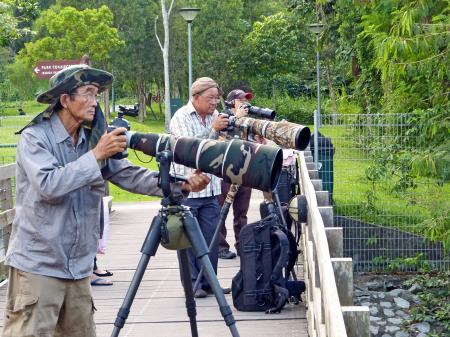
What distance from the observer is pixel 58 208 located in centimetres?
397

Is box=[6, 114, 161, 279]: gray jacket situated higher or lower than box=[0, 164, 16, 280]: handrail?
higher

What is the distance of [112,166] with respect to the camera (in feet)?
14.0

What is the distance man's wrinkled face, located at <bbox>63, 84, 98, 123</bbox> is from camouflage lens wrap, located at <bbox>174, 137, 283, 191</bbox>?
51cm

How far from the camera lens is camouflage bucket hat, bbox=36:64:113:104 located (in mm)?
3973

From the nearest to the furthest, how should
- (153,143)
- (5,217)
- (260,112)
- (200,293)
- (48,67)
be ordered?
(153,143)
(260,112)
(200,293)
(5,217)
(48,67)

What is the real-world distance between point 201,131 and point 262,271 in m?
1.14

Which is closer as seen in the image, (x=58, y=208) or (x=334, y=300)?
(x=334, y=300)

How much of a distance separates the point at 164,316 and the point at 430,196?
5.84 meters

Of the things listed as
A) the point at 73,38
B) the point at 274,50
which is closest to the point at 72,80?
the point at 73,38

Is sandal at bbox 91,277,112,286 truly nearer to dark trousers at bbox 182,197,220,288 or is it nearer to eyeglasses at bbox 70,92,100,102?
dark trousers at bbox 182,197,220,288

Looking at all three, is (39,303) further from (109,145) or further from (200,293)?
(200,293)

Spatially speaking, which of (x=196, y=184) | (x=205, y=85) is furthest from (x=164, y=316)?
(x=196, y=184)

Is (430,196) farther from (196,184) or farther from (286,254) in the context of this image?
(196,184)

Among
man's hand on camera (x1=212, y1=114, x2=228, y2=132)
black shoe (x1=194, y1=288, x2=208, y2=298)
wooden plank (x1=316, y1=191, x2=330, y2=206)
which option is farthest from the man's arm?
black shoe (x1=194, y1=288, x2=208, y2=298)
